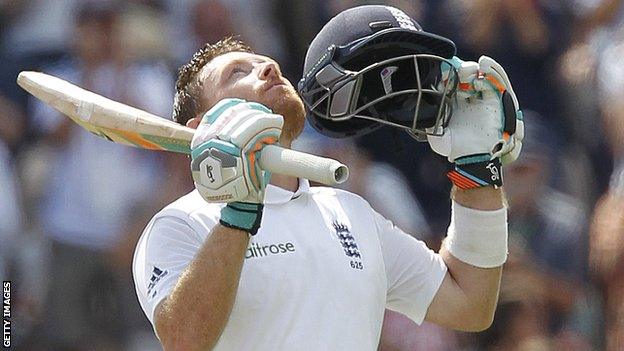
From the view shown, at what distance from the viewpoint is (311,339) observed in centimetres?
252

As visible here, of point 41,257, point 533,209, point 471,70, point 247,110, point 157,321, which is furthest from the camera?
point 533,209

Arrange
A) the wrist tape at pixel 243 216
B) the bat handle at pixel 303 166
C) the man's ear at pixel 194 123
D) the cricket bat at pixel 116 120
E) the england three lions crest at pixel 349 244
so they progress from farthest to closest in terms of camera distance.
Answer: the man's ear at pixel 194 123, the england three lions crest at pixel 349 244, the cricket bat at pixel 116 120, the wrist tape at pixel 243 216, the bat handle at pixel 303 166

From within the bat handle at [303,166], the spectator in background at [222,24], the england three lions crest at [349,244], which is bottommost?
the spectator in background at [222,24]

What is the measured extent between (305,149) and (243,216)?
214 cm

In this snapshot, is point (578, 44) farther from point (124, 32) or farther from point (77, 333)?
point (77, 333)

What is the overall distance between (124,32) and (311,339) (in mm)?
2295

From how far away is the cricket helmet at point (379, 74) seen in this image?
2.72m

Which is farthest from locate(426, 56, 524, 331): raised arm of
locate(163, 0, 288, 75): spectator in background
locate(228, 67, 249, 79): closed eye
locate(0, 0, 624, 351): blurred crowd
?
locate(163, 0, 288, 75): spectator in background

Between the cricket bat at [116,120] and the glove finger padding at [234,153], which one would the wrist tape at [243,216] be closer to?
the glove finger padding at [234,153]

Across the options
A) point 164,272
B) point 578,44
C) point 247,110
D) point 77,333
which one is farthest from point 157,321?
point 578,44

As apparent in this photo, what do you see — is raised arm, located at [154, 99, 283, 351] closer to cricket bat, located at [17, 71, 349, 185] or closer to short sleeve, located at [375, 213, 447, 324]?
cricket bat, located at [17, 71, 349, 185]

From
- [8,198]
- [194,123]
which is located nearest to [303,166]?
[194,123]

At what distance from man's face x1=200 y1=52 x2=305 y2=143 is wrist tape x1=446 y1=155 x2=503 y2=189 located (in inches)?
15.1

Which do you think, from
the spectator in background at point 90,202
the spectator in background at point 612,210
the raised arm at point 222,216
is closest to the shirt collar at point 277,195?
the raised arm at point 222,216
